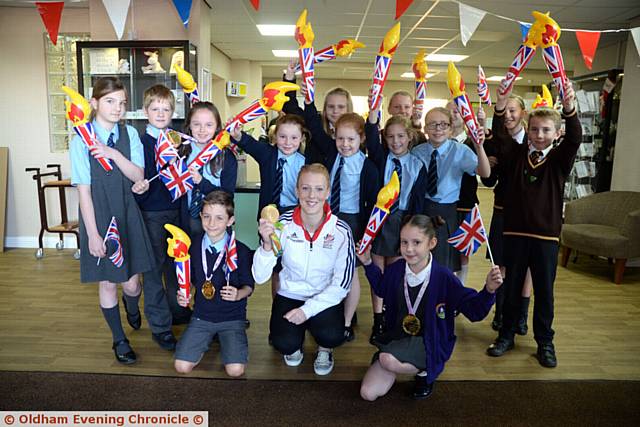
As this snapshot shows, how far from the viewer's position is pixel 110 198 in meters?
2.18

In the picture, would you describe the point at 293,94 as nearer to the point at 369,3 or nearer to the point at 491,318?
the point at 491,318

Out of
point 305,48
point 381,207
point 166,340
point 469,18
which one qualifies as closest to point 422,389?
point 381,207

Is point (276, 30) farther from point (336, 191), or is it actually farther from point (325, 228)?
point (325, 228)

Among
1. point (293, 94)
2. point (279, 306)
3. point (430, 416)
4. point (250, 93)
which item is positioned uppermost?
point (250, 93)

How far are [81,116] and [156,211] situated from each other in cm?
63

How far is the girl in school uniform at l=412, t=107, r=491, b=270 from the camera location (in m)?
2.60

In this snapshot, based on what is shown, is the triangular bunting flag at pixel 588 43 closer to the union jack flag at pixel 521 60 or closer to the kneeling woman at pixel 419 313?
the union jack flag at pixel 521 60

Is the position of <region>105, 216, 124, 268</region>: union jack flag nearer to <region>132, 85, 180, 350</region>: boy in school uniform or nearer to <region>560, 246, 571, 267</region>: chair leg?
<region>132, 85, 180, 350</region>: boy in school uniform

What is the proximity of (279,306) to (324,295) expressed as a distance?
10.6 inches

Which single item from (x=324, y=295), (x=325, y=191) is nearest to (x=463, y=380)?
(x=324, y=295)

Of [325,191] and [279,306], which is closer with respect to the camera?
[325,191]

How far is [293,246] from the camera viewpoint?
2.29m

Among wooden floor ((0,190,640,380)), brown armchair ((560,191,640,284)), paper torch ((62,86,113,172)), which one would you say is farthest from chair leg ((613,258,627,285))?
paper torch ((62,86,113,172))

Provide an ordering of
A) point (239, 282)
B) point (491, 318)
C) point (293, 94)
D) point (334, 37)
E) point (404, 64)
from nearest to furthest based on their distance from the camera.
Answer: point (239, 282), point (293, 94), point (491, 318), point (334, 37), point (404, 64)
